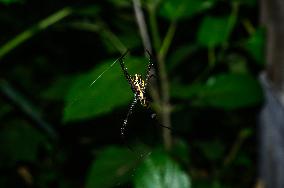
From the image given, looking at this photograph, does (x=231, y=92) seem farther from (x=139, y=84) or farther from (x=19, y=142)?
(x=19, y=142)

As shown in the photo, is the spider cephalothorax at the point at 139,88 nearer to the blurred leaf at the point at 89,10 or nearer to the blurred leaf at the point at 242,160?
the blurred leaf at the point at 89,10

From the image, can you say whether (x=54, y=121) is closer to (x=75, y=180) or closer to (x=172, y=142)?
(x=75, y=180)

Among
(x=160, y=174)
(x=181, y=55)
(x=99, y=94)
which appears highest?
(x=181, y=55)

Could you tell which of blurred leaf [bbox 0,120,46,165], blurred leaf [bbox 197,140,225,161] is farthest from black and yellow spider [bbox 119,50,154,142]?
blurred leaf [bbox 197,140,225,161]

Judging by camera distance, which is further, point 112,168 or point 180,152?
point 180,152

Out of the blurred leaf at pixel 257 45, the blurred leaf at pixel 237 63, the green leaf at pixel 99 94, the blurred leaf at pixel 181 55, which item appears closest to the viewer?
the green leaf at pixel 99 94

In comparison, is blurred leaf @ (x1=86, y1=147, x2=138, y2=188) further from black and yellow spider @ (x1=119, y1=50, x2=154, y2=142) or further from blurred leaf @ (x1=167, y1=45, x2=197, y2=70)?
blurred leaf @ (x1=167, y1=45, x2=197, y2=70)

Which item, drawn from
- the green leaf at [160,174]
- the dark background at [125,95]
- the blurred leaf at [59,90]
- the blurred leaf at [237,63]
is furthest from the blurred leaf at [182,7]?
the blurred leaf at [237,63]
